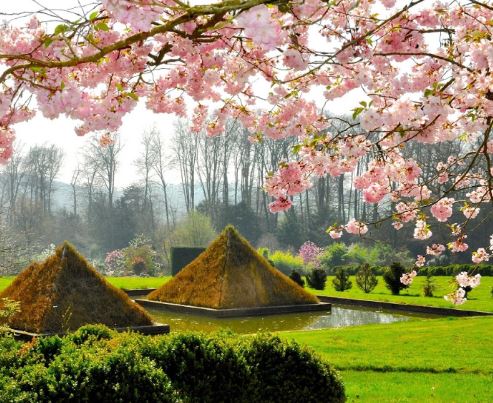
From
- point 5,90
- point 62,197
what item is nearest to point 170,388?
point 5,90

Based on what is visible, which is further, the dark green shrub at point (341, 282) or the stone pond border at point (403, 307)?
the dark green shrub at point (341, 282)

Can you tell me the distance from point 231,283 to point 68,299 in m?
6.20

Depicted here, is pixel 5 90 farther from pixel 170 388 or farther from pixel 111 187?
pixel 111 187

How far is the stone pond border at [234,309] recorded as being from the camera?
18.3 meters

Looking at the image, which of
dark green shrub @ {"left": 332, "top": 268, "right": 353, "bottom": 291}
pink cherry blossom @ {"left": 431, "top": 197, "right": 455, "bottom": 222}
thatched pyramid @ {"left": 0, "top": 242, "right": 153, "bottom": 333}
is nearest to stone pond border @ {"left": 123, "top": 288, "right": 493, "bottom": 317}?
dark green shrub @ {"left": 332, "top": 268, "right": 353, "bottom": 291}

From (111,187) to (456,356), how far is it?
45937 millimetres

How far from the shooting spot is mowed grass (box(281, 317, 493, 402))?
8.30m

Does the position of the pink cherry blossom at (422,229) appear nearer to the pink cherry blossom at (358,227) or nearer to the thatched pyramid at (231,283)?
the pink cherry blossom at (358,227)

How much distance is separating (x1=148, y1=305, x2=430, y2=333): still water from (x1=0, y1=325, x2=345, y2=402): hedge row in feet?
31.2

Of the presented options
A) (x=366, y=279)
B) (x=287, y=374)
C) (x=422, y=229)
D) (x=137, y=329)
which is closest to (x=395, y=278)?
(x=366, y=279)

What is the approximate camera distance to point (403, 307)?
19.8 m

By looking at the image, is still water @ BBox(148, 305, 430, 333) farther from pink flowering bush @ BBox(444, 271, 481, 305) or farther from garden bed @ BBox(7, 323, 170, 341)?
pink flowering bush @ BBox(444, 271, 481, 305)

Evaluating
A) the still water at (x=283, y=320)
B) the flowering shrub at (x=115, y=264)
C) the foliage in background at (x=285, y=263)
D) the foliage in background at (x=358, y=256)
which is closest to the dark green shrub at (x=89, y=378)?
the still water at (x=283, y=320)

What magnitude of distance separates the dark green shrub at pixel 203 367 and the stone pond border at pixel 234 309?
480 inches
